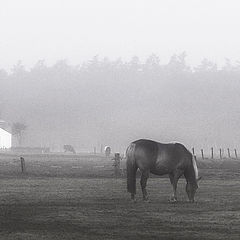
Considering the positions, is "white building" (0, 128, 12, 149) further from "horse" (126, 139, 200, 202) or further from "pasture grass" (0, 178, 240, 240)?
"horse" (126, 139, 200, 202)

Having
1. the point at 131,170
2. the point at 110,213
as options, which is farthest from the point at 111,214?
the point at 131,170

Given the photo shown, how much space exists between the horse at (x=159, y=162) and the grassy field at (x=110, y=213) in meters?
0.81

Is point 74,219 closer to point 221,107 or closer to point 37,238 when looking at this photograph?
point 37,238

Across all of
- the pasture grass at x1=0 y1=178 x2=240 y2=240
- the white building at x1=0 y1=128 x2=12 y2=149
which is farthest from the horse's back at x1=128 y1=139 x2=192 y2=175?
the white building at x1=0 y1=128 x2=12 y2=149

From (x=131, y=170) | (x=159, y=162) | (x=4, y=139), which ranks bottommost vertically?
(x=131, y=170)

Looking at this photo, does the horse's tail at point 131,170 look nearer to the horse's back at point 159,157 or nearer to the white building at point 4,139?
the horse's back at point 159,157

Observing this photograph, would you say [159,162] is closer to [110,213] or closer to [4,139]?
[110,213]

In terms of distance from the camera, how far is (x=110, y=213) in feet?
64.5

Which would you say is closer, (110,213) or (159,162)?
(110,213)

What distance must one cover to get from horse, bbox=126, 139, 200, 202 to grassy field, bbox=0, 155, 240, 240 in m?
0.81

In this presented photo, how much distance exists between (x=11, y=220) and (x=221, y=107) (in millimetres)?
183460

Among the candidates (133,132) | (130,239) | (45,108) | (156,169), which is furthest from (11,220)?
(45,108)

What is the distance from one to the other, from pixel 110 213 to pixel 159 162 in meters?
5.03

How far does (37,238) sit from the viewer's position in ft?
48.9
